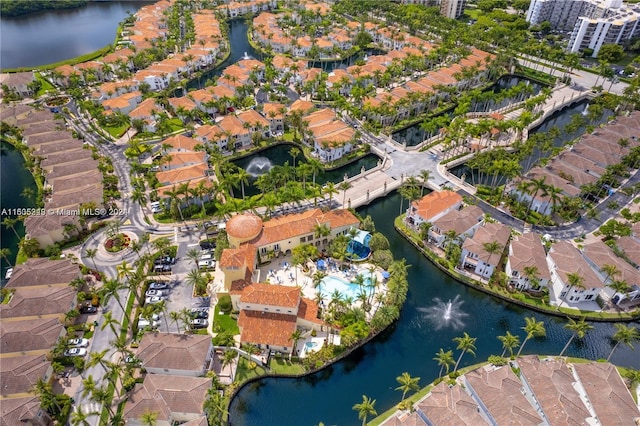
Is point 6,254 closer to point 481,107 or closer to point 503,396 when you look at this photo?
point 503,396

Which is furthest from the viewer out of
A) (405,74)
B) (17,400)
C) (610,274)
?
(405,74)


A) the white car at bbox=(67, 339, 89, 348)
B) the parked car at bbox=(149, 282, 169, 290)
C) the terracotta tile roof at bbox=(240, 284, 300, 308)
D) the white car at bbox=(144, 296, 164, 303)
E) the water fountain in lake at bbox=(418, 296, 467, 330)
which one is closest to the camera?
the white car at bbox=(67, 339, 89, 348)

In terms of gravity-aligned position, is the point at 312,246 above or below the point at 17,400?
above

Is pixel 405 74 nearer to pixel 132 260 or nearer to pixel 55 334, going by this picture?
pixel 132 260

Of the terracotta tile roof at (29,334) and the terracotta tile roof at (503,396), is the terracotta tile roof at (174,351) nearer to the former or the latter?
the terracotta tile roof at (29,334)

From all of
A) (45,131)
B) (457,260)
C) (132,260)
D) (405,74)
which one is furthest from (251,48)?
(457,260)

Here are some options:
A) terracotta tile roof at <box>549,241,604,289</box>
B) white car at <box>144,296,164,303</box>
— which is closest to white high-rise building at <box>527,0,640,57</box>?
terracotta tile roof at <box>549,241,604,289</box>

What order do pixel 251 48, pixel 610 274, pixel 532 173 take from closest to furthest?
1. pixel 610 274
2. pixel 532 173
3. pixel 251 48

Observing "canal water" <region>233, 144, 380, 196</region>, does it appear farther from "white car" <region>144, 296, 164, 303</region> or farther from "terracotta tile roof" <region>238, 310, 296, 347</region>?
"terracotta tile roof" <region>238, 310, 296, 347</region>
